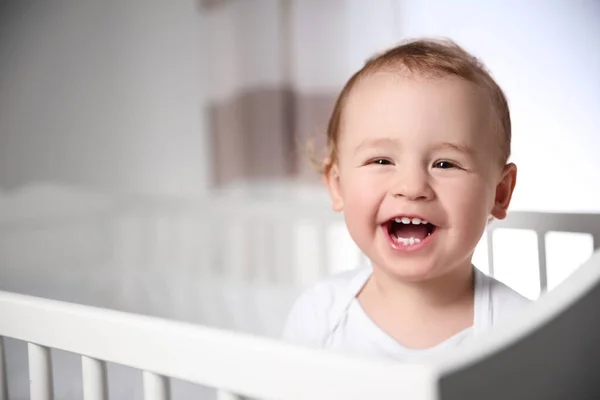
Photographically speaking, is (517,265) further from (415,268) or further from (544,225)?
(415,268)

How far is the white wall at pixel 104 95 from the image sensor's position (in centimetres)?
178

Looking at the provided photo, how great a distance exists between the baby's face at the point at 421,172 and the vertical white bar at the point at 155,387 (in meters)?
0.29

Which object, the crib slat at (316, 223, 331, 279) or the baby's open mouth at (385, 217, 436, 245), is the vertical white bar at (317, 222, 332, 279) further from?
the baby's open mouth at (385, 217, 436, 245)

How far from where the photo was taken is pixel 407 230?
0.79 metres

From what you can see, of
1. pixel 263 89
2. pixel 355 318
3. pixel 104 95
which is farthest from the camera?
pixel 104 95

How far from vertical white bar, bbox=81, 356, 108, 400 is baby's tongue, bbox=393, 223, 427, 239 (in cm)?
33

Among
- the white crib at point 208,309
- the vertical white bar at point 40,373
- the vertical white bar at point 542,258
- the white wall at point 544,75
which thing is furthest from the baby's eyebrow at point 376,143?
the white wall at point 544,75

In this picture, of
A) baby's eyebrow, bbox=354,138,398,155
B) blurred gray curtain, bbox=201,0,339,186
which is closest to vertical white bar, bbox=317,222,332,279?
blurred gray curtain, bbox=201,0,339,186

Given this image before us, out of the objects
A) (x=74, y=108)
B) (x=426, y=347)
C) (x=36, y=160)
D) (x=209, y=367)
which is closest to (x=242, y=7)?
(x=74, y=108)

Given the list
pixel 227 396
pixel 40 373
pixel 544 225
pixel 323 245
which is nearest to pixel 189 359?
pixel 227 396

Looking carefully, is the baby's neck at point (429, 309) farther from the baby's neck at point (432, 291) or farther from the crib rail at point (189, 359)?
the crib rail at point (189, 359)

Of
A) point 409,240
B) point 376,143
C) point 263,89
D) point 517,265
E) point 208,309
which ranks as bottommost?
point 208,309

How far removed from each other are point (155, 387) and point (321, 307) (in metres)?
0.38

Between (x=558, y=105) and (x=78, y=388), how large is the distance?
99cm
